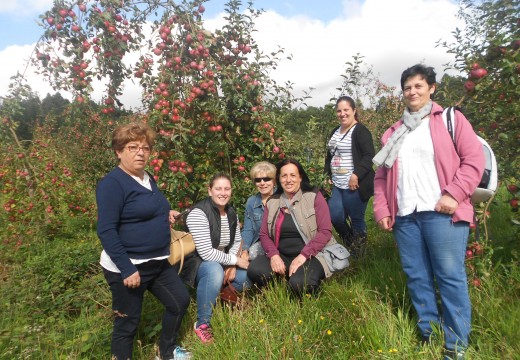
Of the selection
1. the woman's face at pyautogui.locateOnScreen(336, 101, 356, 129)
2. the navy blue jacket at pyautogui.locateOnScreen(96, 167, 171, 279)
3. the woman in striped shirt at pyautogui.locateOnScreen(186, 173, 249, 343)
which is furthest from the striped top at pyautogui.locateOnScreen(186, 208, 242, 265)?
the woman's face at pyautogui.locateOnScreen(336, 101, 356, 129)

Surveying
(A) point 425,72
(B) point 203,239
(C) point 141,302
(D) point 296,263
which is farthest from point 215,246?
(A) point 425,72

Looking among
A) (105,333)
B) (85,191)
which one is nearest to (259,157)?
(105,333)

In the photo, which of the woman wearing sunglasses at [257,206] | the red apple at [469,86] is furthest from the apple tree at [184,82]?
the red apple at [469,86]

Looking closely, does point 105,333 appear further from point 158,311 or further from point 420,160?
point 420,160

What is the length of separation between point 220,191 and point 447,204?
1.73 meters

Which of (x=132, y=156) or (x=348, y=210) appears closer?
(x=132, y=156)

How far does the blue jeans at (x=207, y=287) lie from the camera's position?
278cm

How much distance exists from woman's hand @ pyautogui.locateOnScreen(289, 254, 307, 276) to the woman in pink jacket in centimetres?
95

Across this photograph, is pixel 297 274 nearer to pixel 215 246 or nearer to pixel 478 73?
pixel 215 246

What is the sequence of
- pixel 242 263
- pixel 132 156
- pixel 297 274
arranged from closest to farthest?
1. pixel 132 156
2. pixel 297 274
3. pixel 242 263

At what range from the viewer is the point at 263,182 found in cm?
334

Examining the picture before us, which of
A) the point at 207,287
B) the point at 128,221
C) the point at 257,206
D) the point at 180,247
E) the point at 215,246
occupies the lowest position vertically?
the point at 207,287

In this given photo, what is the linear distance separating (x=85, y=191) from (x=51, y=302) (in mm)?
3198

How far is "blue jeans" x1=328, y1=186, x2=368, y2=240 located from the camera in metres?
3.63
